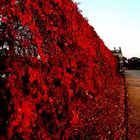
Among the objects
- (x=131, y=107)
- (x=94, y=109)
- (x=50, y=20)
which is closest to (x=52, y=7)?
(x=50, y=20)

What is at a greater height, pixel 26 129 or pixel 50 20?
→ pixel 50 20

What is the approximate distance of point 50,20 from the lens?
247 inches

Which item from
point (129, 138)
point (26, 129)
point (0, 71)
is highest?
point (0, 71)

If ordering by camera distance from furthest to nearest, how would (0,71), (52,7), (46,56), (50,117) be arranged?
(52,7), (50,117), (46,56), (0,71)

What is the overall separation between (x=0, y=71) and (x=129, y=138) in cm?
464

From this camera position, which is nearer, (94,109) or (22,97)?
(22,97)

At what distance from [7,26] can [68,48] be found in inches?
113

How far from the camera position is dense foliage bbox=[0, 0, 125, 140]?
15.0ft

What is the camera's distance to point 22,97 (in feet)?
15.4

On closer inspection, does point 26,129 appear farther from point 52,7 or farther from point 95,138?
point 95,138

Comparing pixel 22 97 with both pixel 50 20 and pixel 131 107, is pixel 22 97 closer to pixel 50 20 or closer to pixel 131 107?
pixel 50 20

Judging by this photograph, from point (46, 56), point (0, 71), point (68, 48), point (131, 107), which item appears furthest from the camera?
point (131, 107)

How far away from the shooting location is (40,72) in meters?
5.41

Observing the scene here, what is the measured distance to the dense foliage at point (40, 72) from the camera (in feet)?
15.0
